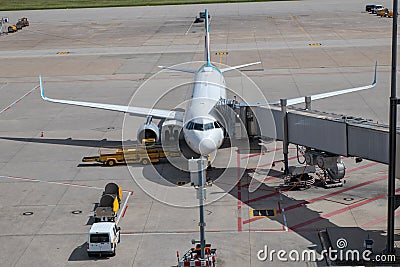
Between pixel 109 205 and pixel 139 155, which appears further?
pixel 139 155

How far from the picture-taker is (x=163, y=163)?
46.7 metres

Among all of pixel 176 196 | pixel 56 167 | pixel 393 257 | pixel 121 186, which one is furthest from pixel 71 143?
pixel 393 257

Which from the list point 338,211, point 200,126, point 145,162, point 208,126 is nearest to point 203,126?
point 200,126

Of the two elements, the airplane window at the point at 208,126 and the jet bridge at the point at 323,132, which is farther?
the airplane window at the point at 208,126

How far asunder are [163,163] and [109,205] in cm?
997

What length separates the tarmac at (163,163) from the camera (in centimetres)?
3406

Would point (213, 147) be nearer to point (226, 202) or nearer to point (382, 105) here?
Answer: point (226, 202)

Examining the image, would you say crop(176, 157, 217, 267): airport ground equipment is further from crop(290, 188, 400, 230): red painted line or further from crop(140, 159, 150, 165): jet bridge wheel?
crop(140, 159, 150, 165): jet bridge wheel

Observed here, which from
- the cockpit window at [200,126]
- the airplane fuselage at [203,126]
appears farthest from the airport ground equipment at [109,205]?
the cockpit window at [200,126]

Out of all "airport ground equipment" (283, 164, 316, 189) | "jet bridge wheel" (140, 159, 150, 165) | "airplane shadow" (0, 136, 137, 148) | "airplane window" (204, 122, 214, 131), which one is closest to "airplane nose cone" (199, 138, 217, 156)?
"airplane window" (204, 122, 214, 131)

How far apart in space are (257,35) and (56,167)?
67.2 m

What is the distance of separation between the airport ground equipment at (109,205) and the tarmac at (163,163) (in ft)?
2.54

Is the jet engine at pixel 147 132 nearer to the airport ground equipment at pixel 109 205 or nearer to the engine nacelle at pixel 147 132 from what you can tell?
the engine nacelle at pixel 147 132

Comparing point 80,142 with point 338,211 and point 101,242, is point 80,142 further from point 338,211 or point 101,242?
point 338,211
